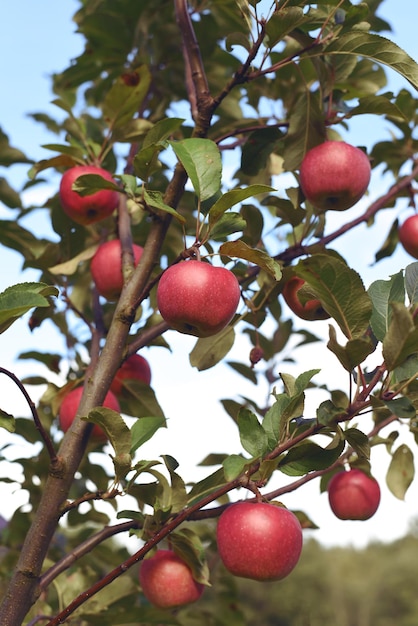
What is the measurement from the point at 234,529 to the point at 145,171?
61 cm

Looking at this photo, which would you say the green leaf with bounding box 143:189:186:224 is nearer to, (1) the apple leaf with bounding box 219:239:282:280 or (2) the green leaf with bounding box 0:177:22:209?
(1) the apple leaf with bounding box 219:239:282:280

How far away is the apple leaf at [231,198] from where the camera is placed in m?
0.91

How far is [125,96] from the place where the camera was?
154 cm

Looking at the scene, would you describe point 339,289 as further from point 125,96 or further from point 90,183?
point 125,96

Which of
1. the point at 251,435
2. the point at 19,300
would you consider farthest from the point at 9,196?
the point at 251,435

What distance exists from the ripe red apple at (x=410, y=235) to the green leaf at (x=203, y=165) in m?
0.78

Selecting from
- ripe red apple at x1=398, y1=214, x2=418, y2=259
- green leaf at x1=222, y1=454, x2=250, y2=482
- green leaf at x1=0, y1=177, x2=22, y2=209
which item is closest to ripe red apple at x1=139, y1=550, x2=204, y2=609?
green leaf at x1=222, y1=454, x2=250, y2=482

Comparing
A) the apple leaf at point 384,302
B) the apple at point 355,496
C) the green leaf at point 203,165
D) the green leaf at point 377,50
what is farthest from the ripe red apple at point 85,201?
the apple at point 355,496

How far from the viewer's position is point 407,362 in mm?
863

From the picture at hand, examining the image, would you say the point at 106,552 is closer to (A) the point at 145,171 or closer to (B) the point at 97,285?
(B) the point at 97,285

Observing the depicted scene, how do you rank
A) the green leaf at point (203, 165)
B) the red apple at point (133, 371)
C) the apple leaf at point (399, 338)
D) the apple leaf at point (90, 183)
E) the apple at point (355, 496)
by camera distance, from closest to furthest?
1. the apple leaf at point (399, 338)
2. the green leaf at point (203, 165)
3. the apple leaf at point (90, 183)
4. the apple at point (355, 496)
5. the red apple at point (133, 371)

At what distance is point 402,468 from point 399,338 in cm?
85

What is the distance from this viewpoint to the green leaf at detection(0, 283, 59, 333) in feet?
2.80

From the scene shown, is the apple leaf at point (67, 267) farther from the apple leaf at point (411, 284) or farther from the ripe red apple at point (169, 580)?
the apple leaf at point (411, 284)
